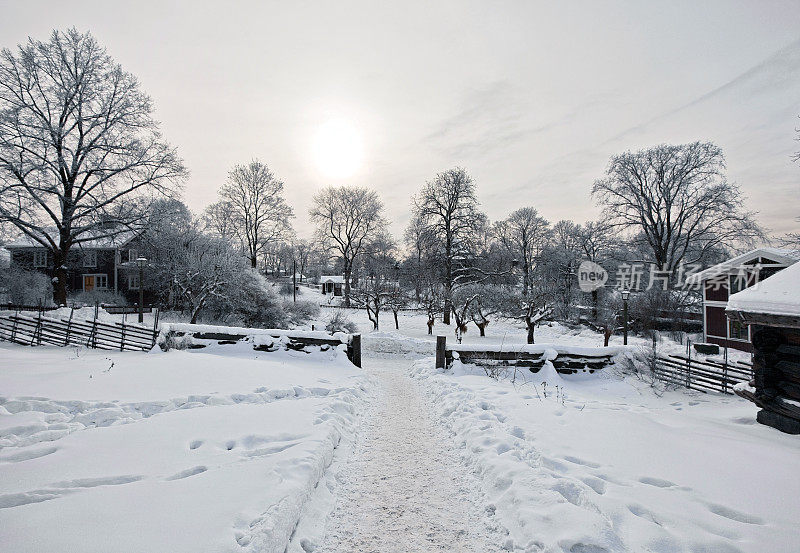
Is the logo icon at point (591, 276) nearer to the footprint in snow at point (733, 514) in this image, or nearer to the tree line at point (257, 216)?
the tree line at point (257, 216)

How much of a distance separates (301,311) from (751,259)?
26.1 metres

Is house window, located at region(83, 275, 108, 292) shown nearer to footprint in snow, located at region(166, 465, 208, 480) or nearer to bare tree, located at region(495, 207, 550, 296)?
footprint in snow, located at region(166, 465, 208, 480)

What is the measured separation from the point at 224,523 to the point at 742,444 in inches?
249

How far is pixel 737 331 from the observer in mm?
19484

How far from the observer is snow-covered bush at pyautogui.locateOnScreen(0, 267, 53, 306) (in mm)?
24078

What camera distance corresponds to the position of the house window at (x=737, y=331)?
19078mm

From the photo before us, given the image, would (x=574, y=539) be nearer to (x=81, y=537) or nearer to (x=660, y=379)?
(x=81, y=537)

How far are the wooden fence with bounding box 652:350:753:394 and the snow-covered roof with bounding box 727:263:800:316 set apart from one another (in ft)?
14.9

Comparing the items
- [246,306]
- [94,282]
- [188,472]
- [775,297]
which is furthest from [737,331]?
[94,282]

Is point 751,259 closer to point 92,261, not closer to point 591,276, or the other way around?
point 591,276

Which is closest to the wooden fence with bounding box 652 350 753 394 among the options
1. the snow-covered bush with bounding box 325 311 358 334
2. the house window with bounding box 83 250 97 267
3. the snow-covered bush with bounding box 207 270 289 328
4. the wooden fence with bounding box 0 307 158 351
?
the snow-covered bush with bounding box 325 311 358 334

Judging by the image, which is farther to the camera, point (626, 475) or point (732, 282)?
point (732, 282)

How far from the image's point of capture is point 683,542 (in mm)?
2928

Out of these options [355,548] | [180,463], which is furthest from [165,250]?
[355,548]
